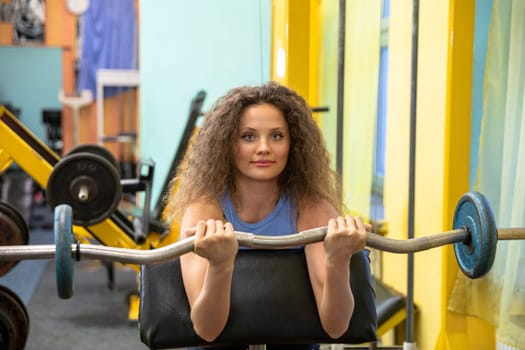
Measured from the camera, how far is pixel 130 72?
7.44 m

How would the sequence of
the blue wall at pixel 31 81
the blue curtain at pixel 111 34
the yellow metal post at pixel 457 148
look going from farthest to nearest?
the blue wall at pixel 31 81 < the blue curtain at pixel 111 34 < the yellow metal post at pixel 457 148

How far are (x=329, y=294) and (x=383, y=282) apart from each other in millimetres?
1880

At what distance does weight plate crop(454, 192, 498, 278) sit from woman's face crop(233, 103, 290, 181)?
0.42 m

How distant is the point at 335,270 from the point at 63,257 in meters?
0.51

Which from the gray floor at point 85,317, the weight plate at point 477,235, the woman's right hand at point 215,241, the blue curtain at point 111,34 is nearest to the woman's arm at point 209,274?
the woman's right hand at point 215,241

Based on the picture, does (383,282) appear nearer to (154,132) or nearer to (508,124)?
(508,124)

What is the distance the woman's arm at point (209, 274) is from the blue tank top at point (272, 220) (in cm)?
10

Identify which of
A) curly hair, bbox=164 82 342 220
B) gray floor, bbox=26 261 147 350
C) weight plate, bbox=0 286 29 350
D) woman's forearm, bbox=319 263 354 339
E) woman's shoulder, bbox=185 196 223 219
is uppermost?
curly hair, bbox=164 82 342 220

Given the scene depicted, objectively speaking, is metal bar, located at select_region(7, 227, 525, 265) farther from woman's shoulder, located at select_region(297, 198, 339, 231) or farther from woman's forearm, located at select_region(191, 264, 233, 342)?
woman's shoulder, located at select_region(297, 198, 339, 231)

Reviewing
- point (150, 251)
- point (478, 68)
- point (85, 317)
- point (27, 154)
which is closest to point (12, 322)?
point (27, 154)

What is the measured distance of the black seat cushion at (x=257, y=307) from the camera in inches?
55.5

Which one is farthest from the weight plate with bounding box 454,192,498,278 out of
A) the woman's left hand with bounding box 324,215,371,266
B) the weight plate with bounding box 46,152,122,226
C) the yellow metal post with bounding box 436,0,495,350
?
the weight plate with bounding box 46,152,122,226

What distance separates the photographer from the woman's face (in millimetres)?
1553

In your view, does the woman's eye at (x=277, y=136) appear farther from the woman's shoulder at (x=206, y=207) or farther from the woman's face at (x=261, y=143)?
the woman's shoulder at (x=206, y=207)
